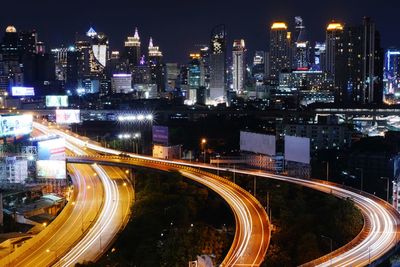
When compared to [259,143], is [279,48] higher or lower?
higher

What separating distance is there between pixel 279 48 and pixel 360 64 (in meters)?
24.0

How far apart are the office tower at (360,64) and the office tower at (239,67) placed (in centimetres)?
2181

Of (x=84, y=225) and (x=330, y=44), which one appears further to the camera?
(x=330, y=44)

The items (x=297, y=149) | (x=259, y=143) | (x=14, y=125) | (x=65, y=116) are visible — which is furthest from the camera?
(x=65, y=116)

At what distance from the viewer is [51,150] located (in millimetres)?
19141

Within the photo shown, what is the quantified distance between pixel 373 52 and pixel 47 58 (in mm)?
36907

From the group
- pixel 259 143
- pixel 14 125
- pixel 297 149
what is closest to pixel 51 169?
pixel 14 125

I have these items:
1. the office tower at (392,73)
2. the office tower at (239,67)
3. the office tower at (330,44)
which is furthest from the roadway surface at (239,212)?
the office tower at (239,67)

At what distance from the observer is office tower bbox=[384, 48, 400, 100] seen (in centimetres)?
6621

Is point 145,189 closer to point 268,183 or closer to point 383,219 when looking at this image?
point 268,183

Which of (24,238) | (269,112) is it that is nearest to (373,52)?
(269,112)

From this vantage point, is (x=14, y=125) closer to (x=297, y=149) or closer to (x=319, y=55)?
(x=297, y=149)

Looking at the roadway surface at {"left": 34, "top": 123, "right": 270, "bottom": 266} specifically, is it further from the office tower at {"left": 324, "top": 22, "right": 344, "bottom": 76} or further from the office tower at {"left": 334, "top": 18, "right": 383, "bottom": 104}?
the office tower at {"left": 324, "top": 22, "right": 344, "bottom": 76}

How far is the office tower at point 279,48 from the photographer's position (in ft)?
242
